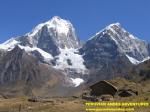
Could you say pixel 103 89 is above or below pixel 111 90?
above

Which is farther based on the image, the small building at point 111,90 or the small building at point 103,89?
the small building at point 103,89

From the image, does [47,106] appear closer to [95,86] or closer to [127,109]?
[127,109]

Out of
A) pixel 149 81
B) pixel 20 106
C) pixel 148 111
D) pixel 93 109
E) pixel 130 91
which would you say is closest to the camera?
pixel 148 111

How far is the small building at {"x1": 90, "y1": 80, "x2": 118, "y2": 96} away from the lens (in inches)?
4902

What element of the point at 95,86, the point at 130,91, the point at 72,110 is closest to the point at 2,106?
the point at 72,110

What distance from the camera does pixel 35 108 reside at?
81312mm

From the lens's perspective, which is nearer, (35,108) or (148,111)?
(148,111)

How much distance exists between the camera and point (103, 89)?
418 ft

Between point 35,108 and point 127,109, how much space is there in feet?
62.8

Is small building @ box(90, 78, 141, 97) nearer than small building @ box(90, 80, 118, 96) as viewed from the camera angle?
Yes

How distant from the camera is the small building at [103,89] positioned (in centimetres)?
12450

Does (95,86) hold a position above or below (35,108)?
above

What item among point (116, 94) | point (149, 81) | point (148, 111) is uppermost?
point (149, 81)

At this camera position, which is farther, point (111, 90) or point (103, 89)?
point (103, 89)
